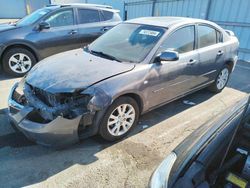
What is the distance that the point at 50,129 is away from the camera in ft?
8.35

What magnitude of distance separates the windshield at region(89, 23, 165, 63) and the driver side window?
7.56 feet

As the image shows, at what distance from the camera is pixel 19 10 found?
2256cm

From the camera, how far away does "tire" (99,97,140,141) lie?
2.88 meters

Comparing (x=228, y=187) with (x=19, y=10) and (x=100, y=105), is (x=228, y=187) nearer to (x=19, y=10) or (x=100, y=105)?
(x=100, y=105)

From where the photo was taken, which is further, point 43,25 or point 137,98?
point 43,25

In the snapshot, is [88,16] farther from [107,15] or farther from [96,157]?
[96,157]

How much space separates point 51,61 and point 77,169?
5.53ft

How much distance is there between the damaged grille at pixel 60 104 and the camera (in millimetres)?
2572

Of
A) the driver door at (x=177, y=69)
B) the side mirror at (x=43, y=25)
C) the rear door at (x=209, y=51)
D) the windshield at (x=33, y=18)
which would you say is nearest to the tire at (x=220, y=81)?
the rear door at (x=209, y=51)

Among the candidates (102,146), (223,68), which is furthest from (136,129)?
(223,68)

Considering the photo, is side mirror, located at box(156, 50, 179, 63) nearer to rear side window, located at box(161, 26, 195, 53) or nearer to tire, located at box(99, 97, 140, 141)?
rear side window, located at box(161, 26, 195, 53)

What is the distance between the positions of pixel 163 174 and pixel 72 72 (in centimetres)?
183

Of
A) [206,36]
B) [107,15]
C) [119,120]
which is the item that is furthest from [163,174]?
[107,15]

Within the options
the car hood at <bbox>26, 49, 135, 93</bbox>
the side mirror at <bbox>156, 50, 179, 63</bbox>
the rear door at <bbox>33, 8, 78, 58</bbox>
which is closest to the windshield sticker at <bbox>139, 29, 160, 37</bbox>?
the side mirror at <bbox>156, 50, 179, 63</bbox>
